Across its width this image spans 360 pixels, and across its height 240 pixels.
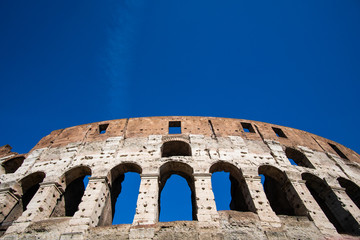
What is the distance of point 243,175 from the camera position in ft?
27.7

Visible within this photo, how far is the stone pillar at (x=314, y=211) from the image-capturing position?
6.91 metres

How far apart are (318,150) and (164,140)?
8.03 m

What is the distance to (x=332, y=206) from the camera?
8.60 m

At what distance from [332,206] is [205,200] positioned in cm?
535

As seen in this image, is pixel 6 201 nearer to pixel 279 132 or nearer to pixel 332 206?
pixel 332 206

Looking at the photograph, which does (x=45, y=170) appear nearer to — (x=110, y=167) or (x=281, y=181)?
(x=110, y=167)

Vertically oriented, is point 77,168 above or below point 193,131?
below

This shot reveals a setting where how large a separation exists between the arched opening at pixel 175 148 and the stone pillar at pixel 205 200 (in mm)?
2102

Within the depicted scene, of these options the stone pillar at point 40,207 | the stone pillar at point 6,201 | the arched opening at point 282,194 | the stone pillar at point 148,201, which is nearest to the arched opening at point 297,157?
the arched opening at point 282,194

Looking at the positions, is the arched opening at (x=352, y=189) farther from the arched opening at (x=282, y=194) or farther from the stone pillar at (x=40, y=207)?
the stone pillar at (x=40, y=207)

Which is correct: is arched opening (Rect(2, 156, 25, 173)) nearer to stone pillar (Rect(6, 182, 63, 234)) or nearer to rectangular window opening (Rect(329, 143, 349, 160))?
stone pillar (Rect(6, 182, 63, 234))

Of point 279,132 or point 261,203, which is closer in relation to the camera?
point 261,203

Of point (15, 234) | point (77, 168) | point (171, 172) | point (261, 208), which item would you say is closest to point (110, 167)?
point (77, 168)

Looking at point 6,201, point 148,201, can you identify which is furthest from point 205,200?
point 6,201
